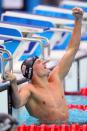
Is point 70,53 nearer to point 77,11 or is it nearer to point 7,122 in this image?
point 77,11

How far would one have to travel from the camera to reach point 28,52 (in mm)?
6066

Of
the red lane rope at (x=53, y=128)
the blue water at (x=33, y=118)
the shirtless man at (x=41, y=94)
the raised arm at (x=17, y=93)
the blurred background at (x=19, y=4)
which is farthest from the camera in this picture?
the blurred background at (x=19, y=4)

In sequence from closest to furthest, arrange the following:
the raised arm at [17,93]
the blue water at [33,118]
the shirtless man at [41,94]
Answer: the raised arm at [17,93], the shirtless man at [41,94], the blue water at [33,118]

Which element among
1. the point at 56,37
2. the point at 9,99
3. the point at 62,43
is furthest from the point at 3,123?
the point at 62,43

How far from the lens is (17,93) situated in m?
3.84

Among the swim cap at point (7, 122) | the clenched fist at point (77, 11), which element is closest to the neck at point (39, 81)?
the clenched fist at point (77, 11)

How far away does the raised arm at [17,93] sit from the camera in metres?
3.76

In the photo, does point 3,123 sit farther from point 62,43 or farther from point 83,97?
point 62,43

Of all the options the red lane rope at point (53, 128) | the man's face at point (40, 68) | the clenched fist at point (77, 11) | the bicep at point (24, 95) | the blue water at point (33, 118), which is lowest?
the blue water at point (33, 118)

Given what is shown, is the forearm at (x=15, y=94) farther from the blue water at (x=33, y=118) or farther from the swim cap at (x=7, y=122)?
the swim cap at (x=7, y=122)

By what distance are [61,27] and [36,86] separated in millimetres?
2694

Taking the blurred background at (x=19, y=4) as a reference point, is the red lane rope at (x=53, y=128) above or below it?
below

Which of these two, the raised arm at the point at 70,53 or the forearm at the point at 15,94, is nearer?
the forearm at the point at 15,94

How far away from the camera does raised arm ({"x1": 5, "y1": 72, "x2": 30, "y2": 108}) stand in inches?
148
